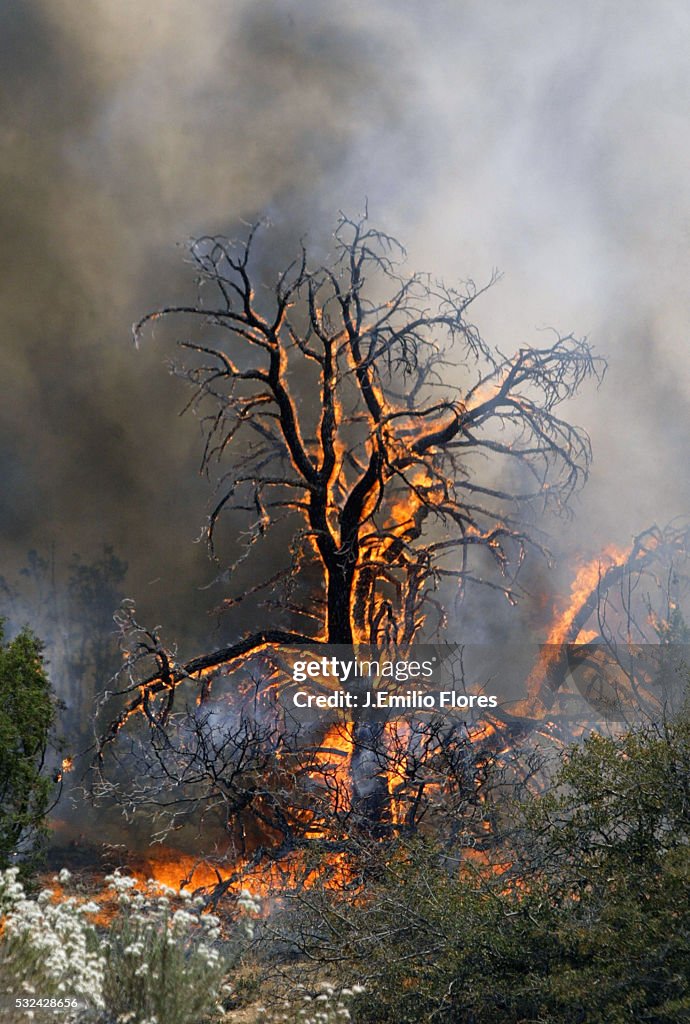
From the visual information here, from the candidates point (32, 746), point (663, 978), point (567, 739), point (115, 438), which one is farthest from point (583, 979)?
point (115, 438)

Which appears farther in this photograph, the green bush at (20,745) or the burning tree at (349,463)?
the burning tree at (349,463)

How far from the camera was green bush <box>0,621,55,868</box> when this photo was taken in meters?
6.66

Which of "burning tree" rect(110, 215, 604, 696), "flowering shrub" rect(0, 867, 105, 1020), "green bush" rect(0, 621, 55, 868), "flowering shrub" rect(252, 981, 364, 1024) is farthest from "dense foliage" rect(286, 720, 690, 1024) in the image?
"burning tree" rect(110, 215, 604, 696)

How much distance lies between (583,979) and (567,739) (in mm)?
5221

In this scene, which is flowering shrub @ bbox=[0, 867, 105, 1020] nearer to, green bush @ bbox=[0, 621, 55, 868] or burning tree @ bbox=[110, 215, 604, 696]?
green bush @ bbox=[0, 621, 55, 868]

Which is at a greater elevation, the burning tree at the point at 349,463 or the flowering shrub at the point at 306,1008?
the burning tree at the point at 349,463

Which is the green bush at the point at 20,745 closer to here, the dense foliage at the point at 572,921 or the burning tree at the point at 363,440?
the burning tree at the point at 363,440

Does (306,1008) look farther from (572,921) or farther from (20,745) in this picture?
(20,745)

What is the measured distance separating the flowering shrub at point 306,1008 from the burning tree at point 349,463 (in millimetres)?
2805

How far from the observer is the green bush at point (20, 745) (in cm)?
666

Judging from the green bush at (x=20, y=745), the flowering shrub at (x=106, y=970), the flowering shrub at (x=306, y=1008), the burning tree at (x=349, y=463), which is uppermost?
the burning tree at (x=349, y=463)

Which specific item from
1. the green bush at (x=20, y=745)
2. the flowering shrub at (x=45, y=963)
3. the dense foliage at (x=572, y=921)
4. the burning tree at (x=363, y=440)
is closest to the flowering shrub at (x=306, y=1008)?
the dense foliage at (x=572, y=921)

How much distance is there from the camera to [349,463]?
9.56m

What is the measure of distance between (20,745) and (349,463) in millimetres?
4011
